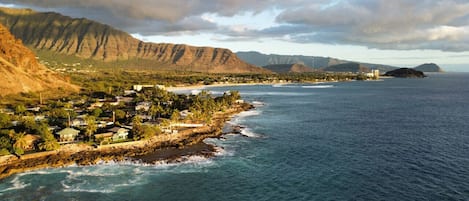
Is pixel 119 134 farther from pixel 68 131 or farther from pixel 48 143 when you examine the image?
pixel 48 143

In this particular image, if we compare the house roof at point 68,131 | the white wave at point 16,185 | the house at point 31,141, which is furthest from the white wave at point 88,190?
the house roof at point 68,131

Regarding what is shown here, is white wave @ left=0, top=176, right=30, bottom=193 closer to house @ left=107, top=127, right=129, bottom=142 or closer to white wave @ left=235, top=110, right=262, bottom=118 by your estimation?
house @ left=107, top=127, right=129, bottom=142

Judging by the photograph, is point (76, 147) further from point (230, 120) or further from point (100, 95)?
point (100, 95)

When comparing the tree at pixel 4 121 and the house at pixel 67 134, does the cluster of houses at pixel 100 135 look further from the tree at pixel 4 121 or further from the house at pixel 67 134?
the tree at pixel 4 121

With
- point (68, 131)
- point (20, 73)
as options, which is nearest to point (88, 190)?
point (68, 131)

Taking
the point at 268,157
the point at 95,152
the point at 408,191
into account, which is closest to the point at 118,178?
the point at 95,152

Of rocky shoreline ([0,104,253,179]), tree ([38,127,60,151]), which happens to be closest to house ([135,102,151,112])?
rocky shoreline ([0,104,253,179])
